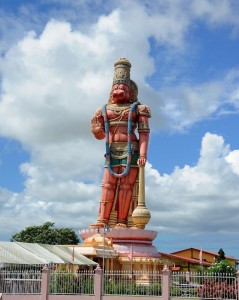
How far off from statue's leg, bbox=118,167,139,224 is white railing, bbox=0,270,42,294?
1190 centimetres

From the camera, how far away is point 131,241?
104 feet

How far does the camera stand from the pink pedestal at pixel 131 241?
31.2 metres

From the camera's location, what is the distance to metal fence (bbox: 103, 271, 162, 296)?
2138cm

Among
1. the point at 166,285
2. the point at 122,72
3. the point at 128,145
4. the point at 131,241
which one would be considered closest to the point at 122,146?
the point at 128,145

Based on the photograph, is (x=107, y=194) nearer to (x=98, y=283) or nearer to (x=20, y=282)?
(x=20, y=282)

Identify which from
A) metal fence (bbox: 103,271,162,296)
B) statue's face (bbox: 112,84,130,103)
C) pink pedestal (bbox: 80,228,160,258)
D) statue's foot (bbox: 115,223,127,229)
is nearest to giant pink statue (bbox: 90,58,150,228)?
statue's face (bbox: 112,84,130,103)

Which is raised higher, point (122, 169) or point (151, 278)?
point (122, 169)

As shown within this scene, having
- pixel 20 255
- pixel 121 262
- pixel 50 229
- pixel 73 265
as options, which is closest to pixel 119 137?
pixel 121 262

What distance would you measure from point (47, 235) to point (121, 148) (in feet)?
55.9

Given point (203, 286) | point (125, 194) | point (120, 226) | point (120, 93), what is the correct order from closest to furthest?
point (203, 286), point (120, 226), point (125, 194), point (120, 93)

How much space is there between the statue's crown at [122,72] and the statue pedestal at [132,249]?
10.2 metres

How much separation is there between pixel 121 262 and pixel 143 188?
194 inches

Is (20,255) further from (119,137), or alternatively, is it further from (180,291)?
(119,137)

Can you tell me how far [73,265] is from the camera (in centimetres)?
2636
